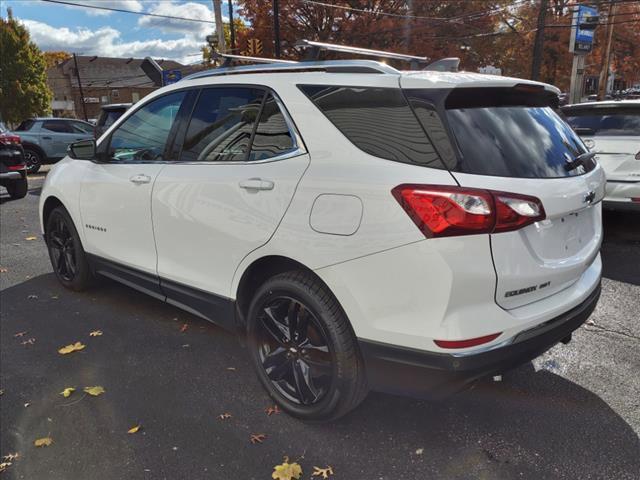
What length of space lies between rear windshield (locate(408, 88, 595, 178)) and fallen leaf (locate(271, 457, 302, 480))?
4.97 feet

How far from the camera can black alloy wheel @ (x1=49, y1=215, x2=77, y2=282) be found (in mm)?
4426

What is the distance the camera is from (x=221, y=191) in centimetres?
274

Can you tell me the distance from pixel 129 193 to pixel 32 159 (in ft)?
46.1

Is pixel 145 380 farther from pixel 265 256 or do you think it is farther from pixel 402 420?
pixel 402 420

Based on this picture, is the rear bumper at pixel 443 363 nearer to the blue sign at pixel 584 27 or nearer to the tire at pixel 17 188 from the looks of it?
the tire at pixel 17 188

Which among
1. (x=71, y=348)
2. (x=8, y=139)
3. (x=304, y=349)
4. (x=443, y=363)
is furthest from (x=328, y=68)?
(x=8, y=139)

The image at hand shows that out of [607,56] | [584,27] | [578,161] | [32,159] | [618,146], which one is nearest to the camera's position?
[578,161]

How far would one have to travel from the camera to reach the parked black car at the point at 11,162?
952 cm

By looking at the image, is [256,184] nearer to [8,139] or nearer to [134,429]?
[134,429]

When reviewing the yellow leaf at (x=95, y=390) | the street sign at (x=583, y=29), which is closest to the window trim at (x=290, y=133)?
the yellow leaf at (x=95, y=390)

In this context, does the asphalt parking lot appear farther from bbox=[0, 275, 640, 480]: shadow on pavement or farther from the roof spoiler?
the roof spoiler

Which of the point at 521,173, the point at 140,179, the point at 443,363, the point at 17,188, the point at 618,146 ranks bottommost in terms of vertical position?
the point at 17,188

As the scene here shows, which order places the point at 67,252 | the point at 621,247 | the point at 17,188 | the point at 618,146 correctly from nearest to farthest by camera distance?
the point at 67,252, the point at 618,146, the point at 621,247, the point at 17,188

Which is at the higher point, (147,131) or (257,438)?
(147,131)
